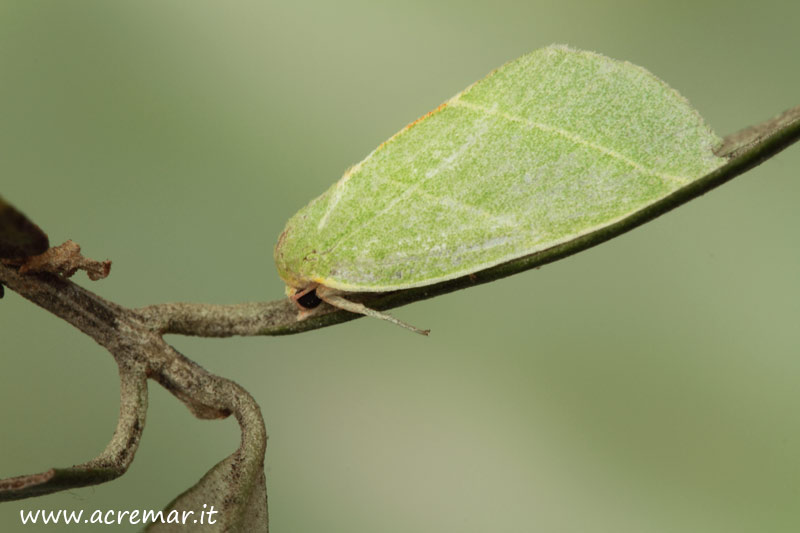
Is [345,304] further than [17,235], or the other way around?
[345,304]

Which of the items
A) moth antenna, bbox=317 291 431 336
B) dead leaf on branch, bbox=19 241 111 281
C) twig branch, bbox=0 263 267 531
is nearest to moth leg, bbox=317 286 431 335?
moth antenna, bbox=317 291 431 336

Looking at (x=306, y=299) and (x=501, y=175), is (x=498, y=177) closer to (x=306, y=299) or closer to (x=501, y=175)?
(x=501, y=175)

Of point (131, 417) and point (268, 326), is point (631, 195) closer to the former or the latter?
point (268, 326)

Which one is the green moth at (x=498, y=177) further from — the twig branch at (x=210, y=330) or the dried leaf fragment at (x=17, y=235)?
the dried leaf fragment at (x=17, y=235)

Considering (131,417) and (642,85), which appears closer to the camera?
(131,417)

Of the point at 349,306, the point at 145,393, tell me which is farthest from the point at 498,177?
the point at 145,393

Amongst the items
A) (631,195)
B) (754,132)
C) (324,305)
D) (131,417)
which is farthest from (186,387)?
(754,132)
